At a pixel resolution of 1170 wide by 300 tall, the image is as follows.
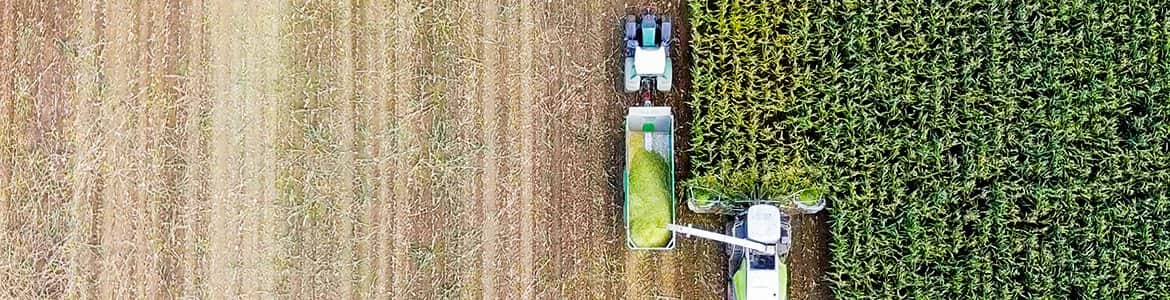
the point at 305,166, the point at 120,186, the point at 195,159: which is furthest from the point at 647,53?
the point at 120,186

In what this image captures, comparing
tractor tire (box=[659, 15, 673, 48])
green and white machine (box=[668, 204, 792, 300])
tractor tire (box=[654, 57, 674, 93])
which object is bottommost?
green and white machine (box=[668, 204, 792, 300])

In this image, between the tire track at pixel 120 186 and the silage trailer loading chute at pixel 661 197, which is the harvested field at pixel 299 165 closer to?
the tire track at pixel 120 186

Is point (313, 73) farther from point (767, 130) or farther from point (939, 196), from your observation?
point (939, 196)

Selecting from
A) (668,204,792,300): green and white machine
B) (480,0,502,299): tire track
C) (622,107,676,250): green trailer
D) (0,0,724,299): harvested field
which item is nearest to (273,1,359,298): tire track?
(0,0,724,299): harvested field

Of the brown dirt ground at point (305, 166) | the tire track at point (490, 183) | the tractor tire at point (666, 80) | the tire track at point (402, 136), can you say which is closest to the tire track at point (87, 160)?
the brown dirt ground at point (305, 166)

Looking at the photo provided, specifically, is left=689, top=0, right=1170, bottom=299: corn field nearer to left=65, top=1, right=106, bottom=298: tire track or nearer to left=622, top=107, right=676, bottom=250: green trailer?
left=622, top=107, right=676, bottom=250: green trailer

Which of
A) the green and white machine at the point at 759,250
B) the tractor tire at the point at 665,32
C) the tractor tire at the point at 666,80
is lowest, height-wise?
the green and white machine at the point at 759,250
